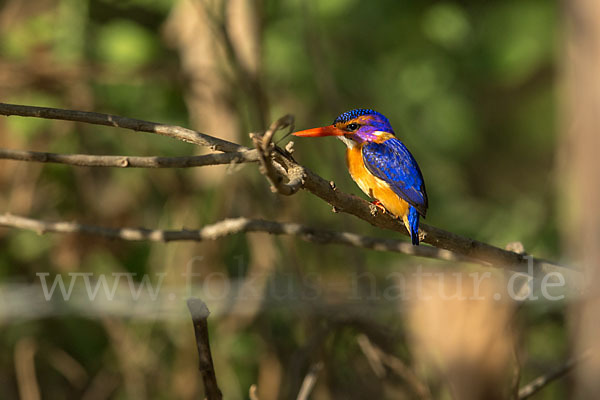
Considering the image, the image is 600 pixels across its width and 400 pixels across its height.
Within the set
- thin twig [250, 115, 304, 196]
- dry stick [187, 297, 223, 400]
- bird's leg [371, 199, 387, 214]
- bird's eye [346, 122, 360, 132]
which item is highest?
bird's eye [346, 122, 360, 132]

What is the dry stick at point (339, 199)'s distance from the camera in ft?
5.10

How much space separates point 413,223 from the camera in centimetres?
214

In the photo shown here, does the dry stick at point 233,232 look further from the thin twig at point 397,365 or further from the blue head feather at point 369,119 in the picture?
the blue head feather at point 369,119

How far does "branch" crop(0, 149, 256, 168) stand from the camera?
1517 mm

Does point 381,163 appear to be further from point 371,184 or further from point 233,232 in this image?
point 233,232

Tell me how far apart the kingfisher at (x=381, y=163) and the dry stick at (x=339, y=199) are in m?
0.32

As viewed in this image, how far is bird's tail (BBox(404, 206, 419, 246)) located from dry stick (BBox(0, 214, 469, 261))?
0.04 m

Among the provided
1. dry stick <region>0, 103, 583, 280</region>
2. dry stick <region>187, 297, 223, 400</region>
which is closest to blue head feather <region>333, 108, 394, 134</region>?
dry stick <region>0, 103, 583, 280</region>

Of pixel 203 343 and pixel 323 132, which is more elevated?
pixel 323 132

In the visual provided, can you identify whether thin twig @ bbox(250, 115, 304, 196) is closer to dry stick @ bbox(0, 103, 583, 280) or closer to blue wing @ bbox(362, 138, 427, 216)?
dry stick @ bbox(0, 103, 583, 280)

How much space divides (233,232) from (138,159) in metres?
0.41

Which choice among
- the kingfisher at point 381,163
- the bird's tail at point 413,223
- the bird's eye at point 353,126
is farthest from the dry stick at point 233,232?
the bird's eye at point 353,126

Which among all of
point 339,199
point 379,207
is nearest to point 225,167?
point 379,207

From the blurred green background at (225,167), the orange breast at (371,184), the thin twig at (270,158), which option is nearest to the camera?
the thin twig at (270,158)
